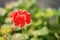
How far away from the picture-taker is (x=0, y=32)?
1.38 m

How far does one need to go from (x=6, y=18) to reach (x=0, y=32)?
25 centimetres

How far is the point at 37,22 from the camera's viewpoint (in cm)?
158

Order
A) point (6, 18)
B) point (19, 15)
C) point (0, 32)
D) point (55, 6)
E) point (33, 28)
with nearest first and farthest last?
point (19, 15) < point (0, 32) < point (33, 28) < point (6, 18) < point (55, 6)

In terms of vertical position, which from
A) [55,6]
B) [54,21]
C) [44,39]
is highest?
[55,6]

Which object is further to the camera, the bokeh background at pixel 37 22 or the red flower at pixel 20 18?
the bokeh background at pixel 37 22

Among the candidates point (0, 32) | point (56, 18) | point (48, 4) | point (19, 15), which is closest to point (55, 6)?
point (48, 4)

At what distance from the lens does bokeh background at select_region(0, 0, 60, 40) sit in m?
1.38

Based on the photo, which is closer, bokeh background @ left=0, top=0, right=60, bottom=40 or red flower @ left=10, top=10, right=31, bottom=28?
red flower @ left=10, top=10, right=31, bottom=28

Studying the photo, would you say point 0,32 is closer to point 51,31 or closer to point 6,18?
point 6,18

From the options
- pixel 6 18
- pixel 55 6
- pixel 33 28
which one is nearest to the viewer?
pixel 33 28

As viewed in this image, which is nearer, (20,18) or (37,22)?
(20,18)

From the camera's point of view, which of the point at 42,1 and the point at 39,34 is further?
the point at 42,1

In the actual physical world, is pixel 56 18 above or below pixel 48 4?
below

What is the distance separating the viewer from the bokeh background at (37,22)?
1379 millimetres
